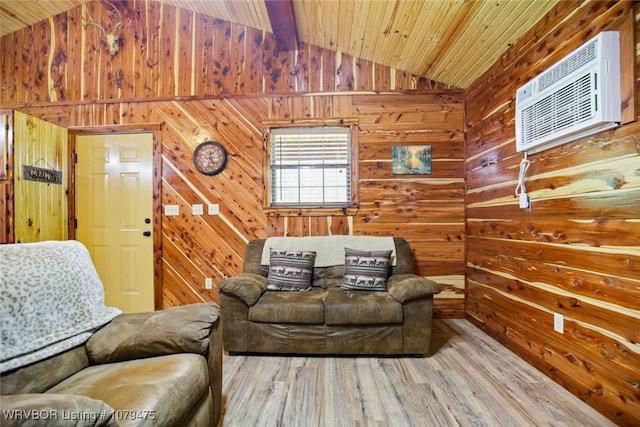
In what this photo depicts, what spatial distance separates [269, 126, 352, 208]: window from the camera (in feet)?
10.5

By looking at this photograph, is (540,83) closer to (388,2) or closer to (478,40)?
(478,40)

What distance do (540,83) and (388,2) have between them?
4.36 feet

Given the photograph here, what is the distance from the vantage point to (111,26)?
130 inches

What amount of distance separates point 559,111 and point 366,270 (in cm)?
176

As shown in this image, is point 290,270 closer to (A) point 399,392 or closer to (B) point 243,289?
(B) point 243,289

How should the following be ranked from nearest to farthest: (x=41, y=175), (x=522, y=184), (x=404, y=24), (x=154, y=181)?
1. (x=522, y=184)
2. (x=404, y=24)
3. (x=41, y=175)
4. (x=154, y=181)

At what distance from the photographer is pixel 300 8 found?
2.65m

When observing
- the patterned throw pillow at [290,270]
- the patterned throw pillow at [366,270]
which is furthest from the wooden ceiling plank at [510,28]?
the patterned throw pillow at [290,270]

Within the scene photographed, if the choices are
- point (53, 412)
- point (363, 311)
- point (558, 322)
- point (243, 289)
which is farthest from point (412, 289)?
point (53, 412)

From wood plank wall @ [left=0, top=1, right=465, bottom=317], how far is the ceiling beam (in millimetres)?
181

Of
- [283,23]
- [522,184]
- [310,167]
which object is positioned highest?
[283,23]

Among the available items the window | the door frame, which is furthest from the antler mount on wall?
the window

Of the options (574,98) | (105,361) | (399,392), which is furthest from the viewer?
(399,392)

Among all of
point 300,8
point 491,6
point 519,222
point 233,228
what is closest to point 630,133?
point 519,222
